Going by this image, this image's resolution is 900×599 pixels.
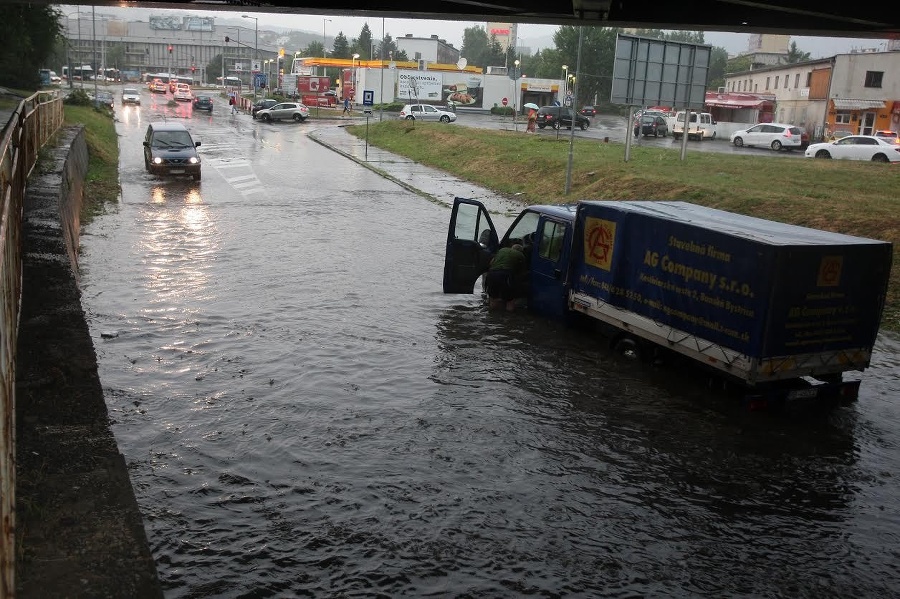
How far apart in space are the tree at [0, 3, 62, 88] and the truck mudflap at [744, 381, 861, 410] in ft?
126

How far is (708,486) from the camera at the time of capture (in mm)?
8195

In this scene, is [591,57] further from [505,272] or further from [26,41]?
[505,272]

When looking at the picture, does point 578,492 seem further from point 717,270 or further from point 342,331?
point 342,331

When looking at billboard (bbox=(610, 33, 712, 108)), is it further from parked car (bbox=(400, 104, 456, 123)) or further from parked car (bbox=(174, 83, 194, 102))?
parked car (bbox=(174, 83, 194, 102))

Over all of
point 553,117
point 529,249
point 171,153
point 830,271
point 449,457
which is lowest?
point 449,457

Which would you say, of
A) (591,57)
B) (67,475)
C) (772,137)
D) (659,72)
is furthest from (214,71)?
(67,475)

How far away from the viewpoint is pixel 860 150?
1558 inches

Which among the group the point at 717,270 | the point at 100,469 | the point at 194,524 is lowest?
the point at 194,524

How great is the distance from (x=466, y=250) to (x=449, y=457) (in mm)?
6396

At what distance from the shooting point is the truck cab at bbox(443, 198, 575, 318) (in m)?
12.9

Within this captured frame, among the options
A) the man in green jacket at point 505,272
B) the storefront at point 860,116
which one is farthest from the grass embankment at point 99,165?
the storefront at point 860,116

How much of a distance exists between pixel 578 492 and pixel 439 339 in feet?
17.2

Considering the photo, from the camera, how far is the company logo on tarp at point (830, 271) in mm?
9414

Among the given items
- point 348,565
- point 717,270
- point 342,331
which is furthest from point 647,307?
point 348,565
